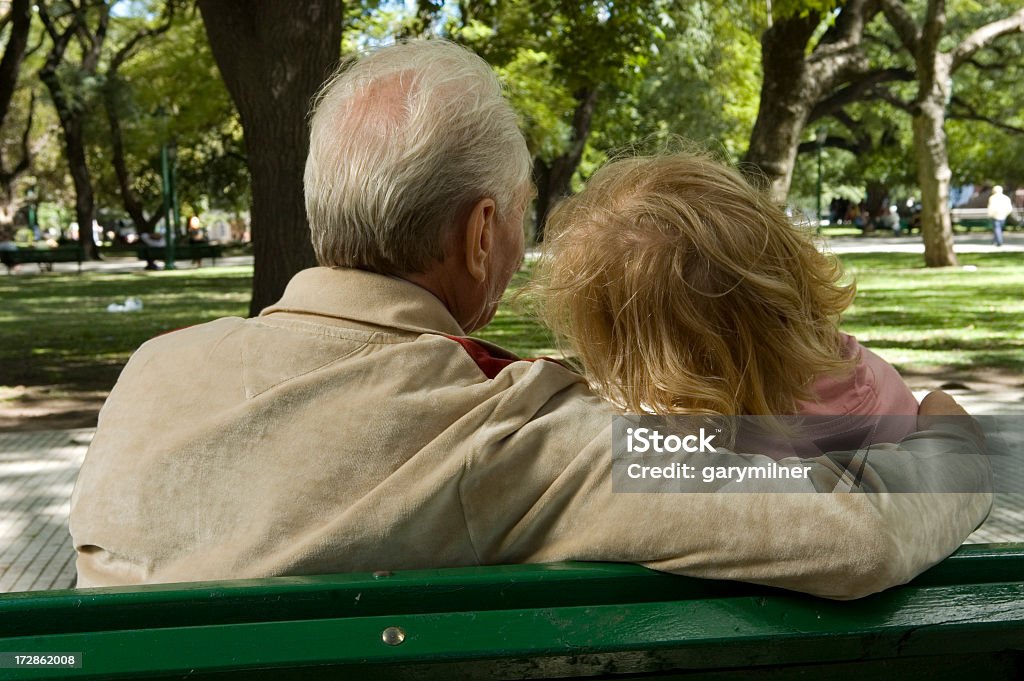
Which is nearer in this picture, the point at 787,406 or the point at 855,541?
the point at 855,541

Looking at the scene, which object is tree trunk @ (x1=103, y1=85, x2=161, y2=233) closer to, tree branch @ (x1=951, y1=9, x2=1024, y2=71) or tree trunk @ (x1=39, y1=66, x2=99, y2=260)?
tree trunk @ (x1=39, y1=66, x2=99, y2=260)

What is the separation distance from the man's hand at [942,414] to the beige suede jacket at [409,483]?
1.4 inches

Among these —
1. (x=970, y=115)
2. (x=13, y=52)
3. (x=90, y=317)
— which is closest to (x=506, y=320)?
(x=90, y=317)

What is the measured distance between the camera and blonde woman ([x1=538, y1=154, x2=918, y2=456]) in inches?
66.7

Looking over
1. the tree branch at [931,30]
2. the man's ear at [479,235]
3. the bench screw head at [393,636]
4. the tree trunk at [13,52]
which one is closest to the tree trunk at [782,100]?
the tree branch at [931,30]

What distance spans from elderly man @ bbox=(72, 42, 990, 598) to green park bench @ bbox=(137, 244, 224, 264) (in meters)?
34.1

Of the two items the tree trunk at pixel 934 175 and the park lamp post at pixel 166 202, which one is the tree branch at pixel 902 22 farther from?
the park lamp post at pixel 166 202

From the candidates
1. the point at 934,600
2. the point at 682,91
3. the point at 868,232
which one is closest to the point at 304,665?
the point at 934,600

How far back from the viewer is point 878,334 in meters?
13.1

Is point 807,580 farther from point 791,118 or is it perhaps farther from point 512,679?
point 791,118

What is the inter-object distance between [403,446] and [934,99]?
79.2ft

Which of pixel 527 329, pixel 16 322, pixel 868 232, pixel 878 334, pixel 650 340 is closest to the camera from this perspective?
pixel 650 340

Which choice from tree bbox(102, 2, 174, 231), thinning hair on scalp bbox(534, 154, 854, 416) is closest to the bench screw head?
thinning hair on scalp bbox(534, 154, 854, 416)

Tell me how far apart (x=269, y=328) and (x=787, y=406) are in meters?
0.74
